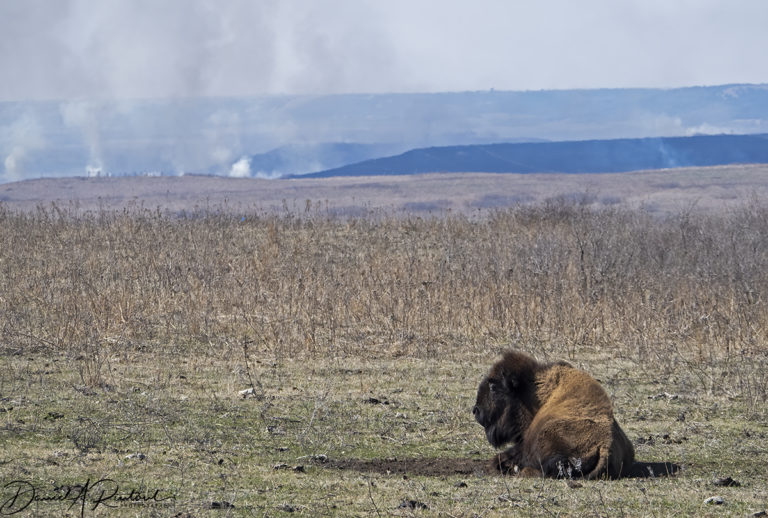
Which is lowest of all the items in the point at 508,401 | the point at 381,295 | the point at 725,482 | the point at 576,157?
the point at 725,482

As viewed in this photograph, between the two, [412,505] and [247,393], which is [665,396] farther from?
[412,505]

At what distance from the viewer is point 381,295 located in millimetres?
14922

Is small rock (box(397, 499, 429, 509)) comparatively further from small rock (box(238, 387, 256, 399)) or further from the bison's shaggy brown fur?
small rock (box(238, 387, 256, 399))

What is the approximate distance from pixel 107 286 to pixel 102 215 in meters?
8.04

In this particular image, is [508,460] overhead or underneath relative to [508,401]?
underneath

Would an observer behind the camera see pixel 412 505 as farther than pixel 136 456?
No

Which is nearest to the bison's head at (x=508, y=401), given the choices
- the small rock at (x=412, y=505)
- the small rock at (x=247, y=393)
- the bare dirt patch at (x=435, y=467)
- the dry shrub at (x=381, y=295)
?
the bare dirt patch at (x=435, y=467)

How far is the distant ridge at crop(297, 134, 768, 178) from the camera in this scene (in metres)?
81.7

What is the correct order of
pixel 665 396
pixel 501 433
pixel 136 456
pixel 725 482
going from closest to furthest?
1. pixel 725 482
2. pixel 136 456
3. pixel 501 433
4. pixel 665 396

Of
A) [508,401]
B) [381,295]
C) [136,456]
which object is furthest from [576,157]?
[136,456]

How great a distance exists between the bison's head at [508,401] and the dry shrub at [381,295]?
11.6 ft

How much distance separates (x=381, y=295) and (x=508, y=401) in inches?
288

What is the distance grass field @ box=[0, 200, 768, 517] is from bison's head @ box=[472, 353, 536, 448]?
1.02ft

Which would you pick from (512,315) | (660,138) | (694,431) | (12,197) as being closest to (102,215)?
(512,315)
